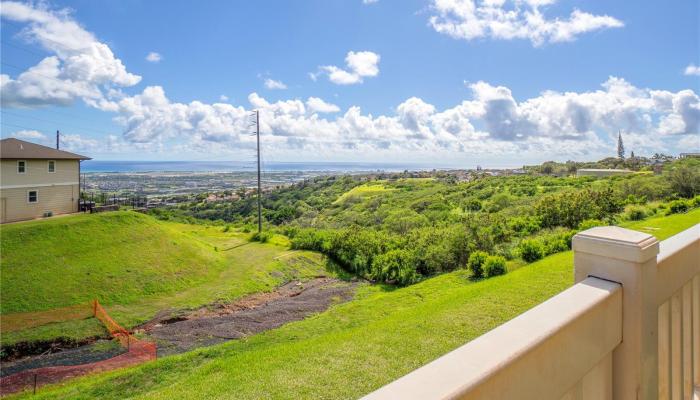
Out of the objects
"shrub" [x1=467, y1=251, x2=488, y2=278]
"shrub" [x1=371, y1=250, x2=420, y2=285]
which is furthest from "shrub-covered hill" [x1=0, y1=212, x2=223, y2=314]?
"shrub" [x1=467, y1=251, x2=488, y2=278]

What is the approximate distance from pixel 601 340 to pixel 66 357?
1363cm

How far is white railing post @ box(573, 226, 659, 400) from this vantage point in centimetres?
111

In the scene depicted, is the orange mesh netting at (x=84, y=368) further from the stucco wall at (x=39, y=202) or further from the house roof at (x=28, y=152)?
the house roof at (x=28, y=152)

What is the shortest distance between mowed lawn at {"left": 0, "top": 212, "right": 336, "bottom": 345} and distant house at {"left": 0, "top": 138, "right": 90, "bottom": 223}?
3.62 ft

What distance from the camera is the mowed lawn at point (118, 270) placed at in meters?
12.6

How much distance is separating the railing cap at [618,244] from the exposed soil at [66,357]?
12842mm

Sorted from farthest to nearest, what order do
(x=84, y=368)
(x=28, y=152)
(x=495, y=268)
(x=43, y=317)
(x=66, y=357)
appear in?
(x=28, y=152), (x=495, y=268), (x=43, y=317), (x=66, y=357), (x=84, y=368)

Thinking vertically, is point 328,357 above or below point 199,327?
above

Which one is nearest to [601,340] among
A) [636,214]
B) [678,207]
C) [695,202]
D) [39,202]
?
[636,214]

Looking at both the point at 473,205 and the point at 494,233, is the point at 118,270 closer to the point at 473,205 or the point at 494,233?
the point at 494,233

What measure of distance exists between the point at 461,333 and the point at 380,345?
163 centimetres

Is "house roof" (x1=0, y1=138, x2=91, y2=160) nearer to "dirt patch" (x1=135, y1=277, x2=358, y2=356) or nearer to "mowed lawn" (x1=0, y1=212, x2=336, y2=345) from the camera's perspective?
"mowed lawn" (x1=0, y1=212, x2=336, y2=345)

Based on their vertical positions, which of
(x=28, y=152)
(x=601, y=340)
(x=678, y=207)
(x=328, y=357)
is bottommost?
(x=328, y=357)

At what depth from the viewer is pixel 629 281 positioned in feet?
3.67
